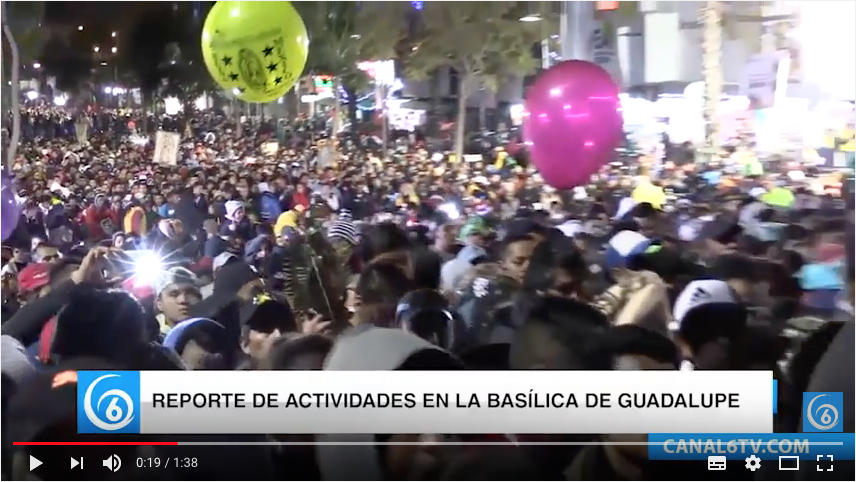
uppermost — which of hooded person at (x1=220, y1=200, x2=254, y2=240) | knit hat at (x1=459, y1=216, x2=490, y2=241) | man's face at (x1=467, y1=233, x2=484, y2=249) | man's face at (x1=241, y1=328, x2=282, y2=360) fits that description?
hooded person at (x1=220, y1=200, x2=254, y2=240)

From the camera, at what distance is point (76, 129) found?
192 cm

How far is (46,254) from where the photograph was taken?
194 centimetres

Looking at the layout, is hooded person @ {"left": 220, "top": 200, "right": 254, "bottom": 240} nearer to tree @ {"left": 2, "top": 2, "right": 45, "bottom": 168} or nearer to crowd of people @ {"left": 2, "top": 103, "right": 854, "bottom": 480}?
crowd of people @ {"left": 2, "top": 103, "right": 854, "bottom": 480}

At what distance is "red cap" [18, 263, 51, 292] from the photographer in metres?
1.94

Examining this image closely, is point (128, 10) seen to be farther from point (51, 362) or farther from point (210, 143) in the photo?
point (51, 362)

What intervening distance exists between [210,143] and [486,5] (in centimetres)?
75

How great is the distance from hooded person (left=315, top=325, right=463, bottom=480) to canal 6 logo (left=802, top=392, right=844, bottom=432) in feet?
2.71

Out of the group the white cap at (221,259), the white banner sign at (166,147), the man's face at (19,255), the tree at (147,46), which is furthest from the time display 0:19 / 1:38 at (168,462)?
the tree at (147,46)

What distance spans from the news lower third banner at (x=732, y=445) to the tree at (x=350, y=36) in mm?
1069

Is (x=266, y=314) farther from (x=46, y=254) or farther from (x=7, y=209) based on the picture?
(x=7, y=209)

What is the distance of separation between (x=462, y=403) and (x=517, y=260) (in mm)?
368

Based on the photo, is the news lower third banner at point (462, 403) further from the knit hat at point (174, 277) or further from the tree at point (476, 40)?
the tree at point (476, 40)
